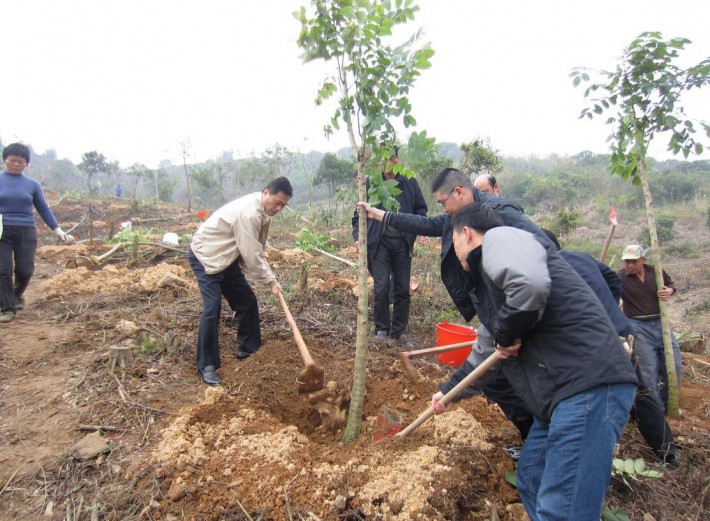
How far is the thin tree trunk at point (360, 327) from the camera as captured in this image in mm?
2521

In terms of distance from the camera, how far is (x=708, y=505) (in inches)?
86.7

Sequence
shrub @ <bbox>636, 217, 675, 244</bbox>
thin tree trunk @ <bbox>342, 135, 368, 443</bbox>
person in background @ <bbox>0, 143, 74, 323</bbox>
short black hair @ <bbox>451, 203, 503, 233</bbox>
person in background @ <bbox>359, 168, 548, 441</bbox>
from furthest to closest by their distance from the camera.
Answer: shrub @ <bbox>636, 217, 675, 244</bbox>, person in background @ <bbox>0, 143, 74, 323</bbox>, thin tree trunk @ <bbox>342, 135, 368, 443</bbox>, person in background @ <bbox>359, 168, 548, 441</bbox>, short black hair @ <bbox>451, 203, 503, 233</bbox>

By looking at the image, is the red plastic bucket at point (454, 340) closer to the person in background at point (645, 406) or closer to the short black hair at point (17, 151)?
the person in background at point (645, 406)

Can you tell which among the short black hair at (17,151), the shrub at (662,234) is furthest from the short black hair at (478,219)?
the shrub at (662,234)

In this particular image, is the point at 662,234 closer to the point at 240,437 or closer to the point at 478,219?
the point at 478,219

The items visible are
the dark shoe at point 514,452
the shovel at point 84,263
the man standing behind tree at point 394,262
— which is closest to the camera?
the dark shoe at point 514,452

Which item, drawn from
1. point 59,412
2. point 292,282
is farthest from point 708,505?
point 292,282

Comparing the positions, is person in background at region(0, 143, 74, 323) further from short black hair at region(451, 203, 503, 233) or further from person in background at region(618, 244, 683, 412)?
person in background at region(618, 244, 683, 412)

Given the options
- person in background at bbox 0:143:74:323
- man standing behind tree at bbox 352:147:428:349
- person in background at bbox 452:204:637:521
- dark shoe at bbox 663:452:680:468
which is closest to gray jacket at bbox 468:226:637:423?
person in background at bbox 452:204:637:521

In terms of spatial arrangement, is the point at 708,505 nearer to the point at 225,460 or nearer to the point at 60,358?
the point at 225,460

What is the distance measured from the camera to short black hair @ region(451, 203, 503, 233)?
5.94 ft

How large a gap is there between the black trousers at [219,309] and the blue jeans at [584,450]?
8.53 ft

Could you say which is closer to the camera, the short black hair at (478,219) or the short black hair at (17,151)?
the short black hair at (478,219)

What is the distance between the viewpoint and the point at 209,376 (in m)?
3.24
